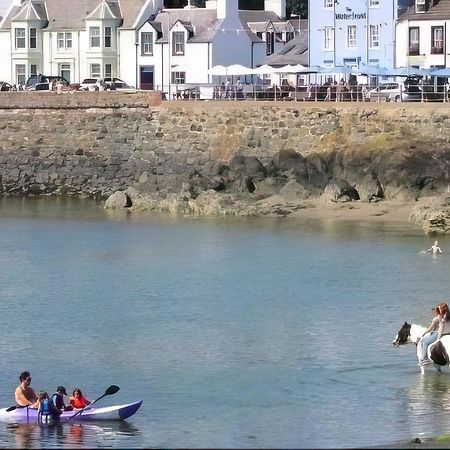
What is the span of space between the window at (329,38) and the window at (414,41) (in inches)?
213

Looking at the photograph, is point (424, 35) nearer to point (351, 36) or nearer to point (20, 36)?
point (351, 36)

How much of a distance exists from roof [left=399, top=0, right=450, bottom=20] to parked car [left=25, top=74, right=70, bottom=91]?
50.9ft

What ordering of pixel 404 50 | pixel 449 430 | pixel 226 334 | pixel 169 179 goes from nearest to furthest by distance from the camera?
pixel 449 430 < pixel 226 334 < pixel 169 179 < pixel 404 50

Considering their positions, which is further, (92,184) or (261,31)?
(261,31)

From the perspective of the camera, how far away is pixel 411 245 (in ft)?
151

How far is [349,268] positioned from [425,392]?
14899 millimetres

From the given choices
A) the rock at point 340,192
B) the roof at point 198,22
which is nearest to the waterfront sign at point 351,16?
the roof at point 198,22

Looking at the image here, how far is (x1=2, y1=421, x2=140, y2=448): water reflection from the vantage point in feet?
81.5

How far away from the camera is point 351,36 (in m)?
71.2

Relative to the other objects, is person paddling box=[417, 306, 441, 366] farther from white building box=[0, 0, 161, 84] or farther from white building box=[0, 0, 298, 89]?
white building box=[0, 0, 161, 84]

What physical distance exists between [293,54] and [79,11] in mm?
12044

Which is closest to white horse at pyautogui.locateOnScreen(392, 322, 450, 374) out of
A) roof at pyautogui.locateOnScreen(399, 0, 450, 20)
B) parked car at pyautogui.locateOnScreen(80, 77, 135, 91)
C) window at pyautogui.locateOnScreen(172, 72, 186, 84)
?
roof at pyautogui.locateOnScreen(399, 0, 450, 20)

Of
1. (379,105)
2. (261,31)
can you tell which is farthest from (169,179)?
(261,31)

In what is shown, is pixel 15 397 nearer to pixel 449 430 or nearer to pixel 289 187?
pixel 449 430
